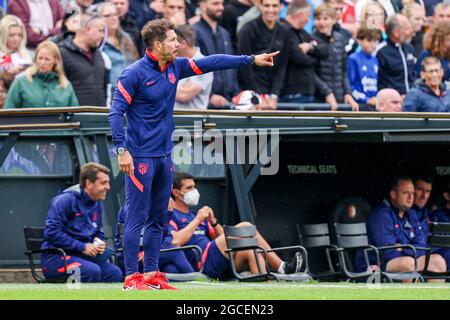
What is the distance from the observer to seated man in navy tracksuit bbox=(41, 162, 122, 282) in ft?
43.3

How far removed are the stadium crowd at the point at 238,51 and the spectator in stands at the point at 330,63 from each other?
0.01 metres

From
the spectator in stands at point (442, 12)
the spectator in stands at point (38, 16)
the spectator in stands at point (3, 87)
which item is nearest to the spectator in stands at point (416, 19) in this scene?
the spectator in stands at point (442, 12)

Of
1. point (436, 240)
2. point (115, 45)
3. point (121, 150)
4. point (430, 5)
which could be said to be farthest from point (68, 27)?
point (430, 5)

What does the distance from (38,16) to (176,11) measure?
5.30 feet

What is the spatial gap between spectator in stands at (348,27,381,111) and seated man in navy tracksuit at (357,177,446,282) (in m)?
1.85

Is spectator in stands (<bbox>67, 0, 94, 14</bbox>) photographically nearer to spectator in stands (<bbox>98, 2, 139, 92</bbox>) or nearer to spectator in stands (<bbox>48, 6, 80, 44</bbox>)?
spectator in stands (<bbox>98, 2, 139, 92</bbox>)

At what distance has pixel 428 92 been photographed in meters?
15.9

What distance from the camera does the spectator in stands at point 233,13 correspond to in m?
16.9

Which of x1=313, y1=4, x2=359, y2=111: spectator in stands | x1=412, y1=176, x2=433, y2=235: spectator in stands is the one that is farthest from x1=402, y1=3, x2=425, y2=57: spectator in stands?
x1=412, y1=176, x2=433, y2=235: spectator in stands

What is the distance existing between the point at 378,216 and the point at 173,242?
104 inches

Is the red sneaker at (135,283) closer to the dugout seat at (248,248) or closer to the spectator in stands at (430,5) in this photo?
the dugout seat at (248,248)

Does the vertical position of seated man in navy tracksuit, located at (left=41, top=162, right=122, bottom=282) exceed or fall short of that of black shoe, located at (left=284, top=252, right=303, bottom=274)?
it exceeds it

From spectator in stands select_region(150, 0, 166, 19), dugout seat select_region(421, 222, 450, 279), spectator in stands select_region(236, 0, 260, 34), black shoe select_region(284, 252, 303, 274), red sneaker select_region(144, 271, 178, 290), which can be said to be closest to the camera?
red sneaker select_region(144, 271, 178, 290)
